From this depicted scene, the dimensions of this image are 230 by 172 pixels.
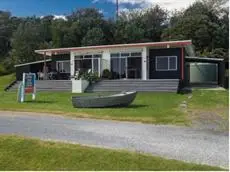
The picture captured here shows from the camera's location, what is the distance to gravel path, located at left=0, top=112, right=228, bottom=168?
6.80 metres

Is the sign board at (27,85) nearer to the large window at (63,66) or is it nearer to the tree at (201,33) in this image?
the large window at (63,66)

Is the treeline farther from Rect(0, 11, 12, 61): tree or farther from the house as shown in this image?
the house

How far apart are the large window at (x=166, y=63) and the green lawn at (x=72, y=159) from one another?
21898mm

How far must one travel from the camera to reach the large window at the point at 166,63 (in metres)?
28.1

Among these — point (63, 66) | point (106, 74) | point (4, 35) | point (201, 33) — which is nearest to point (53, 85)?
point (106, 74)

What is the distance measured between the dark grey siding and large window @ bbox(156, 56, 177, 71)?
0.77 ft

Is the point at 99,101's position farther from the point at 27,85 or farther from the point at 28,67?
the point at 28,67

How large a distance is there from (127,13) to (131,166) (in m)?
59.1

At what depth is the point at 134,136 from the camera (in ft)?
28.5

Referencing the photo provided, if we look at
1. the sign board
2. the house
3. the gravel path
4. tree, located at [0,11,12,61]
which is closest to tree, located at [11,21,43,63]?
tree, located at [0,11,12,61]

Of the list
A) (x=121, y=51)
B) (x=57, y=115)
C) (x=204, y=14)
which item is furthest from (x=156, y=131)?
(x=204, y=14)

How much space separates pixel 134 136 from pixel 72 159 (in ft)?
8.96

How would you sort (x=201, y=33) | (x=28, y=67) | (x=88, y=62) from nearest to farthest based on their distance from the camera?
(x=88, y=62), (x=28, y=67), (x=201, y=33)

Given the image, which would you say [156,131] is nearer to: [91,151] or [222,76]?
[91,151]
